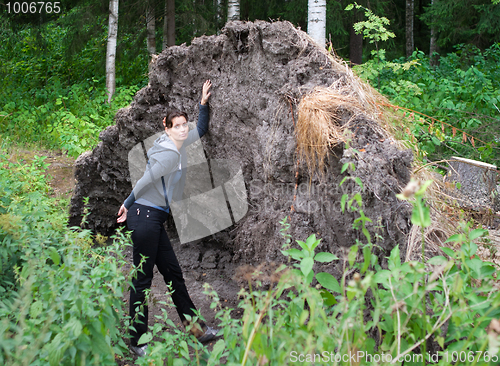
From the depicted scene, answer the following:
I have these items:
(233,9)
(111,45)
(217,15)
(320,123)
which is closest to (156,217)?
(320,123)

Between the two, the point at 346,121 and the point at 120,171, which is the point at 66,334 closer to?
the point at 346,121

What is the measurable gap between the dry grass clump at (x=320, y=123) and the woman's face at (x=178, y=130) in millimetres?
1087

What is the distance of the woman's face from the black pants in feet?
2.31

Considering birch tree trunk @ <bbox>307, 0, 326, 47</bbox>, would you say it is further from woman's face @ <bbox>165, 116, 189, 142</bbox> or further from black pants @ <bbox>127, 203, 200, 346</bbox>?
black pants @ <bbox>127, 203, 200, 346</bbox>

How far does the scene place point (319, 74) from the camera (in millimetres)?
3488

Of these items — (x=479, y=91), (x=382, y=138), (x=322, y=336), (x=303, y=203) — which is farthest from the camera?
(x=479, y=91)

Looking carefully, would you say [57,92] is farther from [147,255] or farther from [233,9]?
[147,255]

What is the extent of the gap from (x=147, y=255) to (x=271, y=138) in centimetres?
152

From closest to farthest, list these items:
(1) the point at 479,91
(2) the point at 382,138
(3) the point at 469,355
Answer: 1. (3) the point at 469,355
2. (2) the point at 382,138
3. (1) the point at 479,91

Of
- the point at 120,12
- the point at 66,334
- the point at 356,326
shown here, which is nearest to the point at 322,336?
the point at 356,326

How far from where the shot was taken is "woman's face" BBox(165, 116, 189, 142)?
3.67 meters

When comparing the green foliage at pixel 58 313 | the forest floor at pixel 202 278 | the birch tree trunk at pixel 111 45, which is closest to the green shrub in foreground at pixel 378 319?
the green foliage at pixel 58 313

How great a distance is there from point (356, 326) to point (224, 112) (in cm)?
285

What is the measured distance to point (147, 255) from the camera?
3.45m
